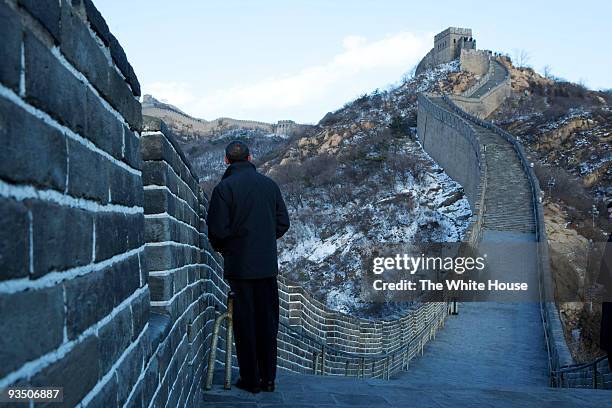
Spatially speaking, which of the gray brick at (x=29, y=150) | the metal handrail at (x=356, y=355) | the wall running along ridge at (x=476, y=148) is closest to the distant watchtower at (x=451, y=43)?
the wall running along ridge at (x=476, y=148)

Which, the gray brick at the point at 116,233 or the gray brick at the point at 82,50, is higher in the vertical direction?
the gray brick at the point at 82,50

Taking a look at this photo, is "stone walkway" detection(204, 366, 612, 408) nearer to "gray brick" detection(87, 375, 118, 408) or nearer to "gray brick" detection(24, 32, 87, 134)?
"gray brick" detection(87, 375, 118, 408)

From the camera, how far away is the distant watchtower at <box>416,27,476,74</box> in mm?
A: 58438

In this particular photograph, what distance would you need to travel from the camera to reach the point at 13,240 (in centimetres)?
87

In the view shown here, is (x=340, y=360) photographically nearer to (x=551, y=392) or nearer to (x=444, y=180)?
(x=551, y=392)

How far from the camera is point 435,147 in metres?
38.6

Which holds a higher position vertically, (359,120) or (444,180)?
(359,120)

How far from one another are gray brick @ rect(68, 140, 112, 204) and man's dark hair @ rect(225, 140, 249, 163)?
2.79 metres

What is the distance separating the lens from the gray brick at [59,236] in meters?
0.97

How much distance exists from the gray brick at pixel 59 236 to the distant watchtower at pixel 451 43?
6033cm

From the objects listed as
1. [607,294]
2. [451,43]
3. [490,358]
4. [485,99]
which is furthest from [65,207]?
[451,43]

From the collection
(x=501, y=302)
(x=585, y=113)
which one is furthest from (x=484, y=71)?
(x=501, y=302)

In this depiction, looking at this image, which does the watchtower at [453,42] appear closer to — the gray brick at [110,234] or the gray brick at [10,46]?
the gray brick at [110,234]

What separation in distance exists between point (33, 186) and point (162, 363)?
59.8 inches
